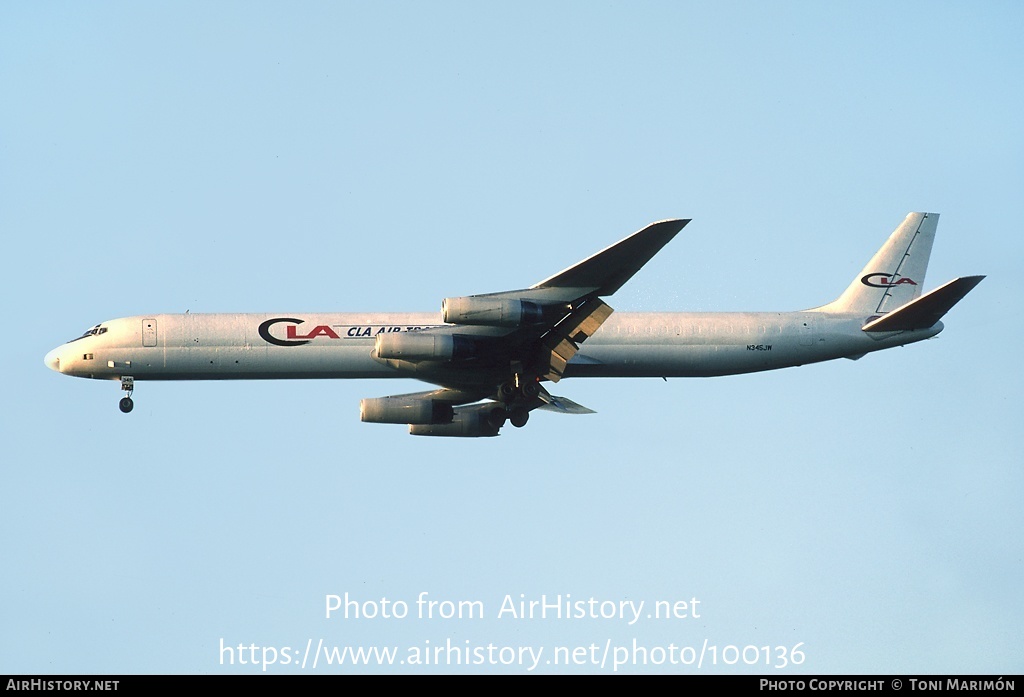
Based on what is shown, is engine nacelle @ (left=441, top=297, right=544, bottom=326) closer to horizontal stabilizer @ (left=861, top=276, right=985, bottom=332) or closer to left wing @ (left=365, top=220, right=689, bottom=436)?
left wing @ (left=365, top=220, right=689, bottom=436)

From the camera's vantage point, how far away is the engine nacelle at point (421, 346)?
43.3 meters

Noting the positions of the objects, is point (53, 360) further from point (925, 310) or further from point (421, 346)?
point (925, 310)

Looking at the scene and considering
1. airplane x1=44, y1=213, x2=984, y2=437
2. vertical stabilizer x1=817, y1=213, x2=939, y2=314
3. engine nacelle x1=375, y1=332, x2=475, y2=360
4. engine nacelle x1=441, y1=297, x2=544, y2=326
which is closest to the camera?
engine nacelle x1=441, y1=297, x2=544, y2=326

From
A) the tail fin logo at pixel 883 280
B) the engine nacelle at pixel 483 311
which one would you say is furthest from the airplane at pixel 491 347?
the engine nacelle at pixel 483 311

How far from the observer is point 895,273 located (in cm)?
5272

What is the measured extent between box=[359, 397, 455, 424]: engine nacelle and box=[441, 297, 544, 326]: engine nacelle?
590 cm

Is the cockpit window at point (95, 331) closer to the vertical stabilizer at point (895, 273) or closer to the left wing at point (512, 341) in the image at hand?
the left wing at point (512, 341)

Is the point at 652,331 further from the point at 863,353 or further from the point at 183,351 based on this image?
the point at 183,351

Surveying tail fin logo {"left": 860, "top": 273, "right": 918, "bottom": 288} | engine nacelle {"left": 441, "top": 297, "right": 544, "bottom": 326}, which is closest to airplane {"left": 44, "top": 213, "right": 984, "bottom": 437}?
tail fin logo {"left": 860, "top": 273, "right": 918, "bottom": 288}

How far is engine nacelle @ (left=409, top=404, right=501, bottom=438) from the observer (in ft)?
161

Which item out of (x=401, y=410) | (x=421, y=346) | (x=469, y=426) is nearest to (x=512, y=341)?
(x=421, y=346)

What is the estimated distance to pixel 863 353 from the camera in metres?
51.0
